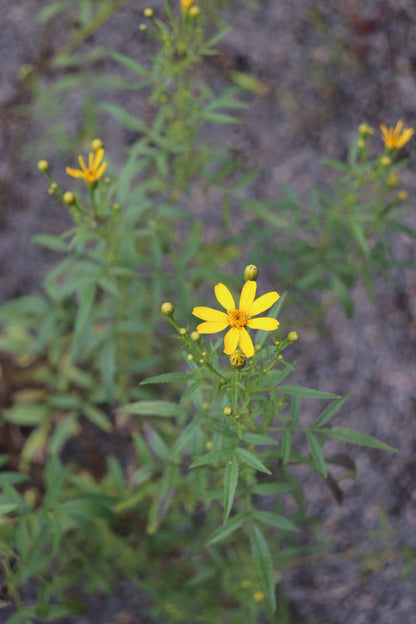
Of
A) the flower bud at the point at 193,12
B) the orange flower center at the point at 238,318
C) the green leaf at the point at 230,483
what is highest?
the flower bud at the point at 193,12

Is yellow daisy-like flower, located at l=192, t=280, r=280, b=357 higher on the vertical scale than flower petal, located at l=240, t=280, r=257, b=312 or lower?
lower

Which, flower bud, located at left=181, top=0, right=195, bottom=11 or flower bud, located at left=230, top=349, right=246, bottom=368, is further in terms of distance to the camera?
flower bud, located at left=181, top=0, right=195, bottom=11

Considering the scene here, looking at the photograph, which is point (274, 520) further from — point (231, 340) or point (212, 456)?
point (231, 340)

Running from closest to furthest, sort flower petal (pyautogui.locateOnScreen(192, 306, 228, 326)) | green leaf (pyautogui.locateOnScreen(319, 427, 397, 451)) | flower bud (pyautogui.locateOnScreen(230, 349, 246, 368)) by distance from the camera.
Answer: flower bud (pyautogui.locateOnScreen(230, 349, 246, 368)), flower petal (pyautogui.locateOnScreen(192, 306, 228, 326)), green leaf (pyautogui.locateOnScreen(319, 427, 397, 451))

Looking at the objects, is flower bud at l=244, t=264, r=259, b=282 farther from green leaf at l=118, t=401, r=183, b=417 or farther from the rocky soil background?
the rocky soil background

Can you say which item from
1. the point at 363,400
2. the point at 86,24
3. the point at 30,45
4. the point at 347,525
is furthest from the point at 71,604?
the point at 30,45

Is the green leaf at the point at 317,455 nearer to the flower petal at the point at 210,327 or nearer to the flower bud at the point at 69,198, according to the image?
the flower petal at the point at 210,327

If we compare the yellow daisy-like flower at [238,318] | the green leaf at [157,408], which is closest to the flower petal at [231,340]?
the yellow daisy-like flower at [238,318]

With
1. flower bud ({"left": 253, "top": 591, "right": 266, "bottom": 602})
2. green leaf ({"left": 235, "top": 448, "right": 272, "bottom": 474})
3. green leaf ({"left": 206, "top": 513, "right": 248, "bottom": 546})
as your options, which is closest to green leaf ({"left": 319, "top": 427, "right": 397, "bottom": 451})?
green leaf ({"left": 235, "top": 448, "right": 272, "bottom": 474})
